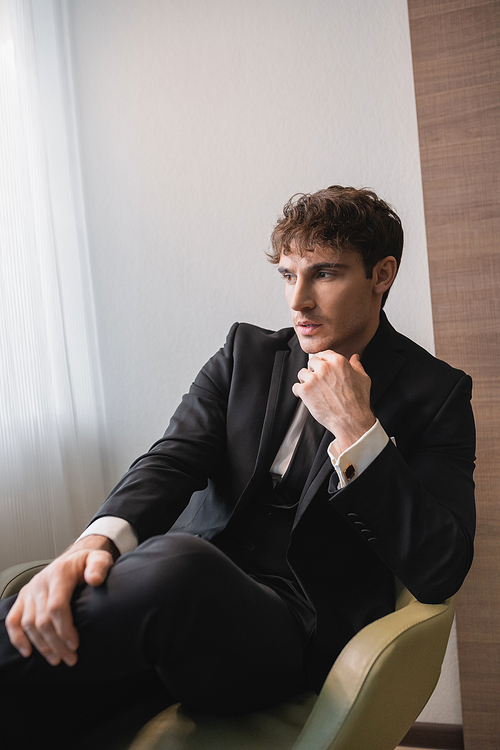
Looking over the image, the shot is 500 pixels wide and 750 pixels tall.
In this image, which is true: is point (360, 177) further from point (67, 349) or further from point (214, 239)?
point (67, 349)

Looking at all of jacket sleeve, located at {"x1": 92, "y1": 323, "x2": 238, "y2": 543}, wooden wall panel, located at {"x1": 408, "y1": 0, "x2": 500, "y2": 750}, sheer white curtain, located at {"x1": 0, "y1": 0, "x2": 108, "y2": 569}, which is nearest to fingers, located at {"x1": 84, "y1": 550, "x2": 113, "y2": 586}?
jacket sleeve, located at {"x1": 92, "y1": 323, "x2": 238, "y2": 543}

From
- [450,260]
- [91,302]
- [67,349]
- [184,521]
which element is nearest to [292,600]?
[184,521]

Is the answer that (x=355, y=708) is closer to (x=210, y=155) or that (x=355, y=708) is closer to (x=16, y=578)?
(x=16, y=578)

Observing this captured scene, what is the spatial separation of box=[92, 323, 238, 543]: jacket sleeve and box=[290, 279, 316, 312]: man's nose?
301mm

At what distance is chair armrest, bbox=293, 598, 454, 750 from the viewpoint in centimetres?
103

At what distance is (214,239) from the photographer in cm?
214

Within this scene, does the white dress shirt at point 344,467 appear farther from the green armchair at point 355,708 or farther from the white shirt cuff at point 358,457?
the green armchair at point 355,708

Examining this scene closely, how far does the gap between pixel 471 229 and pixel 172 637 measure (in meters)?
1.37

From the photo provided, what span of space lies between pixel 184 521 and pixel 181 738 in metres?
0.55

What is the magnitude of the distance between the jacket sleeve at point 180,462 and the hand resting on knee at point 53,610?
0.85 ft

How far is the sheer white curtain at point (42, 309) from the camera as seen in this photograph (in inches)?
74.9

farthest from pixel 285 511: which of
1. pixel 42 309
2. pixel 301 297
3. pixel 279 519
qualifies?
pixel 42 309

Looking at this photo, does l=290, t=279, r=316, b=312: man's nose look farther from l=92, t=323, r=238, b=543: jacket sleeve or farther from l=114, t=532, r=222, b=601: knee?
l=114, t=532, r=222, b=601: knee

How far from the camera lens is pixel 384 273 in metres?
1.52
